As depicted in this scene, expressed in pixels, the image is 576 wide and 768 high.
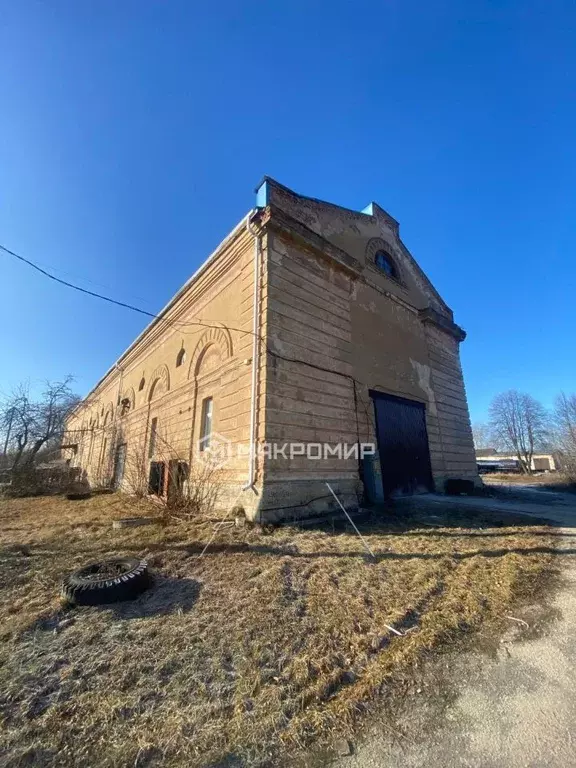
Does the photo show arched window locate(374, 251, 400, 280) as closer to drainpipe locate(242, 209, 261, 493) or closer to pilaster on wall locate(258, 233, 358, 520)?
pilaster on wall locate(258, 233, 358, 520)

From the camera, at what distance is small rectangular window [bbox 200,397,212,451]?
29.6 ft

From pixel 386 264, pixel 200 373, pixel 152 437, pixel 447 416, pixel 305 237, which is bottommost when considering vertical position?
pixel 152 437

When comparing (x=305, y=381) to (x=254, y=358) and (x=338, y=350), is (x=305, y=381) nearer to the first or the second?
(x=254, y=358)

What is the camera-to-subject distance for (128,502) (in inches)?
399

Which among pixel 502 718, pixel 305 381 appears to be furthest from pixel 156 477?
pixel 502 718

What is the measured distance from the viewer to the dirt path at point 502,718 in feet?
5.33

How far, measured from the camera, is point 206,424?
931 cm

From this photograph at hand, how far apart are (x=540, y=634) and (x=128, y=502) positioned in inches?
410

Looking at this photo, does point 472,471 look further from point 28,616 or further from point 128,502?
point 28,616

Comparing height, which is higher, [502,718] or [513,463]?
[513,463]

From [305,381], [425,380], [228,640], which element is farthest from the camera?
[425,380]

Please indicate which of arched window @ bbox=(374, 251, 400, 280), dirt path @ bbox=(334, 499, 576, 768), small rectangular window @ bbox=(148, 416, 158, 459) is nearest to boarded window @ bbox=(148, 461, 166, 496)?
small rectangular window @ bbox=(148, 416, 158, 459)

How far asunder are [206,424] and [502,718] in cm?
830

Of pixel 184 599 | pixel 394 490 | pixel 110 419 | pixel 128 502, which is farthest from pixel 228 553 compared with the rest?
pixel 110 419
